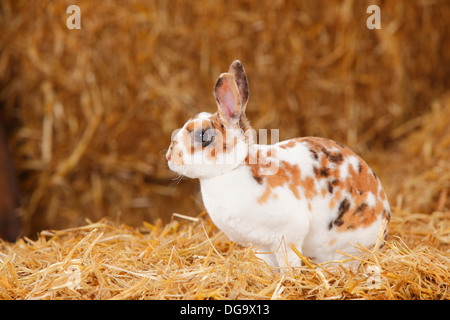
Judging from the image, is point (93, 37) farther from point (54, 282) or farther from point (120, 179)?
point (54, 282)

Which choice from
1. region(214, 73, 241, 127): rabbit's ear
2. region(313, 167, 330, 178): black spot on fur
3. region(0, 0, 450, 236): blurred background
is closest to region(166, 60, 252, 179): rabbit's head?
region(214, 73, 241, 127): rabbit's ear

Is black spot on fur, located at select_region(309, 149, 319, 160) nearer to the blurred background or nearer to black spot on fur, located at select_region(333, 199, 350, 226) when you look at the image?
black spot on fur, located at select_region(333, 199, 350, 226)

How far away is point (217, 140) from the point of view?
1100mm

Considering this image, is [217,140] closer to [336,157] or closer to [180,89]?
[336,157]

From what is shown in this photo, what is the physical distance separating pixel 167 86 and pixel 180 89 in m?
0.06

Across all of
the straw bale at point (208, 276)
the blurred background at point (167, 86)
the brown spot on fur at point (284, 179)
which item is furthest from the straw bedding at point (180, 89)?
the brown spot on fur at point (284, 179)

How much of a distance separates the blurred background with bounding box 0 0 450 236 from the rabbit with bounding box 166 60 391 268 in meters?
→ 1.06

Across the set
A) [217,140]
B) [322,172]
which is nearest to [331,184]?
[322,172]

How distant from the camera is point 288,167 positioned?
1149 millimetres

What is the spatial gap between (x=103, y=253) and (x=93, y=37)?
1258 mm

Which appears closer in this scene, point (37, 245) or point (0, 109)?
point (37, 245)

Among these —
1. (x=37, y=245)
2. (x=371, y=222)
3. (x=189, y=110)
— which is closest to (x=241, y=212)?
(x=371, y=222)

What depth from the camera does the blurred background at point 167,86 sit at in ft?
7.44

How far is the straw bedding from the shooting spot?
226cm
